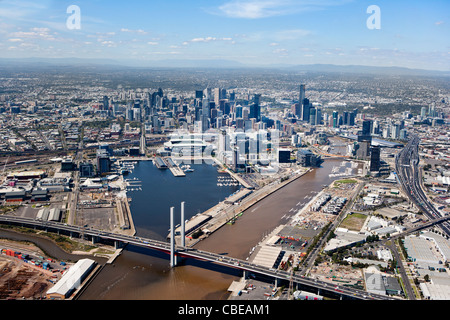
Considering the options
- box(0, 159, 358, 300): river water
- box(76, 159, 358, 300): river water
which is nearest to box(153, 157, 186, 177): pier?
box(0, 159, 358, 300): river water

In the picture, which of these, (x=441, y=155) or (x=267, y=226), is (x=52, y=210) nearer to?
(x=267, y=226)

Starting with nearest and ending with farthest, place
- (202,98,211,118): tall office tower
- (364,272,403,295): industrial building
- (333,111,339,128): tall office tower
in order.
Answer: (364,272,403,295): industrial building → (202,98,211,118): tall office tower → (333,111,339,128): tall office tower

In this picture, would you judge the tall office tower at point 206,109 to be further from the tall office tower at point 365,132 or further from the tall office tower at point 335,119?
the tall office tower at point 365,132

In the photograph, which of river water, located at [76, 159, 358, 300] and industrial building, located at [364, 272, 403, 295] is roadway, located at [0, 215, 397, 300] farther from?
industrial building, located at [364, 272, 403, 295]

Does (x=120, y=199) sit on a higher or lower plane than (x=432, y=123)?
lower

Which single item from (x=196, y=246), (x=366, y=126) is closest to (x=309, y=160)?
(x=366, y=126)

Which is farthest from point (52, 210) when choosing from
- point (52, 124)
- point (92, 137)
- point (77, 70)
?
point (77, 70)
